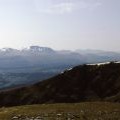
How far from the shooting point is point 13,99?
7244 inches

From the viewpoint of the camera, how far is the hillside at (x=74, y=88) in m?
170

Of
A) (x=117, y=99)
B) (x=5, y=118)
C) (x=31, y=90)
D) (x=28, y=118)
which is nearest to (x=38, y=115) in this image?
(x=28, y=118)

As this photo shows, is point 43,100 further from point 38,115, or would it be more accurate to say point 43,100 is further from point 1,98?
point 38,115

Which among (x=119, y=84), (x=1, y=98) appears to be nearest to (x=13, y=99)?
(x=1, y=98)

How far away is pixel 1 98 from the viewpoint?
18688cm

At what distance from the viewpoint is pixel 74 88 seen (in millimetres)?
178000

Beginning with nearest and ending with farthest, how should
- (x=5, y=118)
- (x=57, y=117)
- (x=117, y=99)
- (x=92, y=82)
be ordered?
(x=57, y=117) → (x=5, y=118) → (x=117, y=99) → (x=92, y=82)

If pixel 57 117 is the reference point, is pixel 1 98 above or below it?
below

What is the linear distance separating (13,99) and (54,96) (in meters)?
25.3

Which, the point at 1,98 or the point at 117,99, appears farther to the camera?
the point at 1,98

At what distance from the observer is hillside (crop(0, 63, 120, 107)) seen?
557 feet

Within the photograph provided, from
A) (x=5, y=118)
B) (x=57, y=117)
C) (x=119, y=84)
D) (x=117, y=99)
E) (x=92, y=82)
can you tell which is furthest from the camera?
(x=92, y=82)

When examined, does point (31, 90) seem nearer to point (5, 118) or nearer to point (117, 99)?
point (117, 99)

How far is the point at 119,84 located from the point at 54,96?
3299 centimetres
